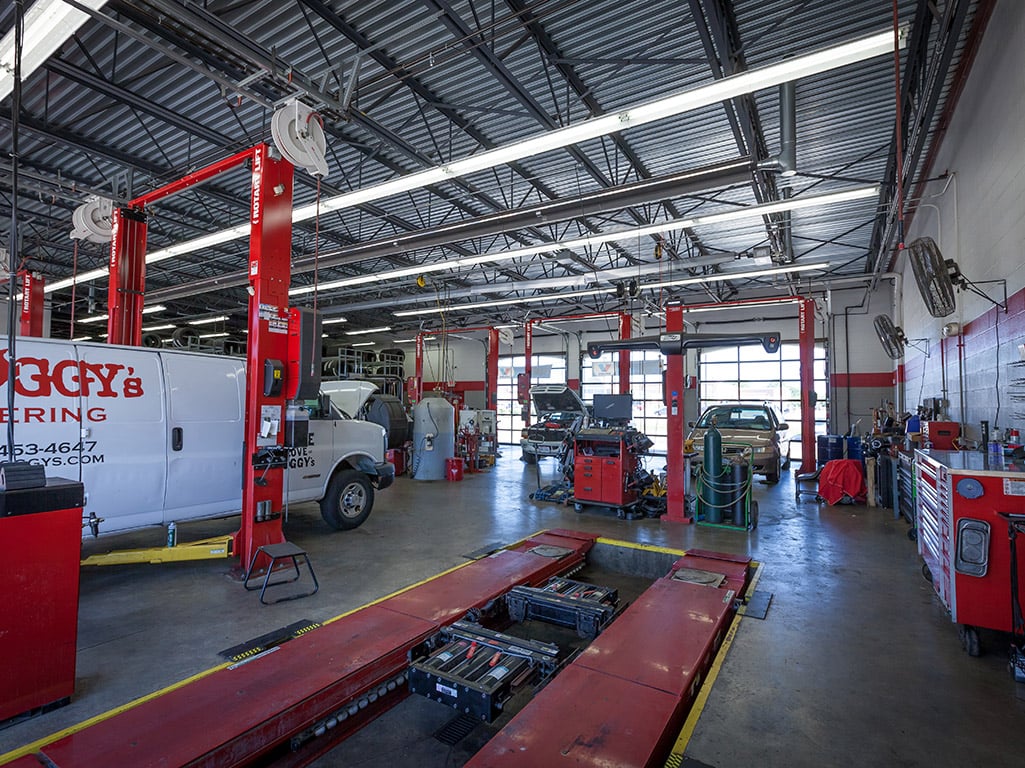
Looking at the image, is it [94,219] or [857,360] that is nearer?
Answer: [94,219]

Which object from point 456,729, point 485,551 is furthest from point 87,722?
point 485,551

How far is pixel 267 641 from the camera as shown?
3279 millimetres

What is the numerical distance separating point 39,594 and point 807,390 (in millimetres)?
11859

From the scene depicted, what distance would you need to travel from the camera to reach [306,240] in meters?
12.3

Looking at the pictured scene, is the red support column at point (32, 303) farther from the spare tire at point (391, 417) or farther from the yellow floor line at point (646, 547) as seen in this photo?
the yellow floor line at point (646, 547)

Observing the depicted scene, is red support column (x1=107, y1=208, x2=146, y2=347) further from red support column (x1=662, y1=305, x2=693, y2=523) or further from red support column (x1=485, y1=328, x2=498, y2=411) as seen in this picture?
red support column (x1=485, y1=328, x2=498, y2=411)

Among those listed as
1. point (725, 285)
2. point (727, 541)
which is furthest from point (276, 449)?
point (725, 285)

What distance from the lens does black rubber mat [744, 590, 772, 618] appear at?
3.84 metres

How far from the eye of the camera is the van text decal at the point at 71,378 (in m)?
3.78

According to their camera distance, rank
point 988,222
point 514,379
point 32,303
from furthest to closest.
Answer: point 514,379 < point 32,303 < point 988,222

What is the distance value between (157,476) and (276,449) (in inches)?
38.6

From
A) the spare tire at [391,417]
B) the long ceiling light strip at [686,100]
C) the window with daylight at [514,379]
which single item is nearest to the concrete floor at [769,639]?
the long ceiling light strip at [686,100]

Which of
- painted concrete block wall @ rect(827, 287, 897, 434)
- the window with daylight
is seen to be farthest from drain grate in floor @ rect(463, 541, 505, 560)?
the window with daylight

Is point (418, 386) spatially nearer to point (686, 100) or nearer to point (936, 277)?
point (686, 100)
